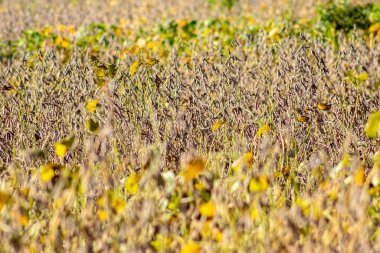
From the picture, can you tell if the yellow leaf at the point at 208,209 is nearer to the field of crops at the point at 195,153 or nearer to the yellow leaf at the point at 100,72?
the field of crops at the point at 195,153

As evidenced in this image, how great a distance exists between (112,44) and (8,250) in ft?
11.7

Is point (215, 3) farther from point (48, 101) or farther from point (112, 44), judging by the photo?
point (48, 101)

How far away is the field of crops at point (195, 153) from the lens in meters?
1.85

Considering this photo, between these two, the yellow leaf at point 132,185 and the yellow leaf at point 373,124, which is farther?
the yellow leaf at point 132,185

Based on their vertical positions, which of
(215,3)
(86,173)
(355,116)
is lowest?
(215,3)

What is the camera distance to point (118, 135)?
9.40 feet

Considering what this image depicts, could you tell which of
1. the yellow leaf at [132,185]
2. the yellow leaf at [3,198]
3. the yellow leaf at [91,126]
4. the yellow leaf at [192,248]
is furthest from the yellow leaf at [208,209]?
the yellow leaf at [91,126]

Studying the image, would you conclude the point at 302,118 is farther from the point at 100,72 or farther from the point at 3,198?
the point at 3,198

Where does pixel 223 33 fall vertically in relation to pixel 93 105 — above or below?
below

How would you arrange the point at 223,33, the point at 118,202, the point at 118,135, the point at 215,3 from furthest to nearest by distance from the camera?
the point at 215,3, the point at 223,33, the point at 118,135, the point at 118,202

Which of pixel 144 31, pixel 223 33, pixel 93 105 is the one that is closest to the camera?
pixel 93 105

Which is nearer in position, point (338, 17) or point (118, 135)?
point (118, 135)

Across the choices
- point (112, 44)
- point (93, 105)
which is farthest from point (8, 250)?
point (112, 44)

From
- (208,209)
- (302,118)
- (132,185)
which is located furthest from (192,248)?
(302,118)
